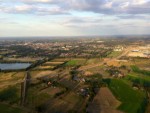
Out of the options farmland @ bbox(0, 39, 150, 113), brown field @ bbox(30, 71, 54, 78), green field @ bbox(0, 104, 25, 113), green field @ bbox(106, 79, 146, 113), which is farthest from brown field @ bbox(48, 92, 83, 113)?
brown field @ bbox(30, 71, 54, 78)

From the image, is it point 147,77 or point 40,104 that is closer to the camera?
point 40,104

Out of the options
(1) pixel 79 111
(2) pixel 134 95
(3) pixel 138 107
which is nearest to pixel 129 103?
(3) pixel 138 107

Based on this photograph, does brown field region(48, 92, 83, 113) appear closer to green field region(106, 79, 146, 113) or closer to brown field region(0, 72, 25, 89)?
green field region(106, 79, 146, 113)

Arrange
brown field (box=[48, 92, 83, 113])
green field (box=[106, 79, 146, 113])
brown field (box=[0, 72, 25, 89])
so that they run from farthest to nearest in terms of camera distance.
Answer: brown field (box=[0, 72, 25, 89]) < green field (box=[106, 79, 146, 113]) < brown field (box=[48, 92, 83, 113])

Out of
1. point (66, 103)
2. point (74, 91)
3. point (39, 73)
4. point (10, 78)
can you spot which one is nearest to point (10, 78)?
point (10, 78)

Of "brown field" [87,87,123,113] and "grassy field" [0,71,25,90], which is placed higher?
"brown field" [87,87,123,113]

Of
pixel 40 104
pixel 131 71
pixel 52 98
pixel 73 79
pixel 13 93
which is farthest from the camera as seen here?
pixel 131 71

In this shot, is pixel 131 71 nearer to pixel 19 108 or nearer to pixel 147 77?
pixel 147 77
